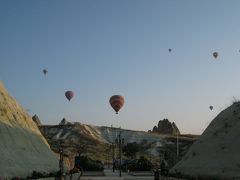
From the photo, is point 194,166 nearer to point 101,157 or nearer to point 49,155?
point 49,155

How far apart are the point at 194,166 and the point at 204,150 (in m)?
2.16

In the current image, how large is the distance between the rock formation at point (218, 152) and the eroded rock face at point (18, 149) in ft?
32.7

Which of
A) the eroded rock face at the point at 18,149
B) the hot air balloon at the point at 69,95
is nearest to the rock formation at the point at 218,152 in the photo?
the eroded rock face at the point at 18,149

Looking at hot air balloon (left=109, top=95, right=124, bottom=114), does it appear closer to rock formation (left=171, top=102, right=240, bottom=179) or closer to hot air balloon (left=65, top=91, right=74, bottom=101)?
hot air balloon (left=65, top=91, right=74, bottom=101)

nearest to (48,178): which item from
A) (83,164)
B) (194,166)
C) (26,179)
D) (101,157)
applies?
(26,179)

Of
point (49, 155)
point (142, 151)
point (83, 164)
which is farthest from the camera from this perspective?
point (142, 151)

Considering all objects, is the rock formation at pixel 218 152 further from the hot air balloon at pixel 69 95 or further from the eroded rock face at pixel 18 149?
the hot air balloon at pixel 69 95

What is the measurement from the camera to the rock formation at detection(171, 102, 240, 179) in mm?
26778

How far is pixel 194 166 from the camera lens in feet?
102

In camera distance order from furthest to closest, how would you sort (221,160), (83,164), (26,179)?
(83,164), (221,160), (26,179)

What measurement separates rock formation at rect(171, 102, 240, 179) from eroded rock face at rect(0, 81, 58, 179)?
32.7 feet

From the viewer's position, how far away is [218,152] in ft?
99.1

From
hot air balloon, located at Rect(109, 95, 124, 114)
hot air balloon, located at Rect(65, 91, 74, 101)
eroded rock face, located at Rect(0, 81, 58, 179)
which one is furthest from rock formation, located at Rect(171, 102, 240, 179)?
hot air balloon, located at Rect(65, 91, 74, 101)

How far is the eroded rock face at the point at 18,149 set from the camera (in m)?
27.5
